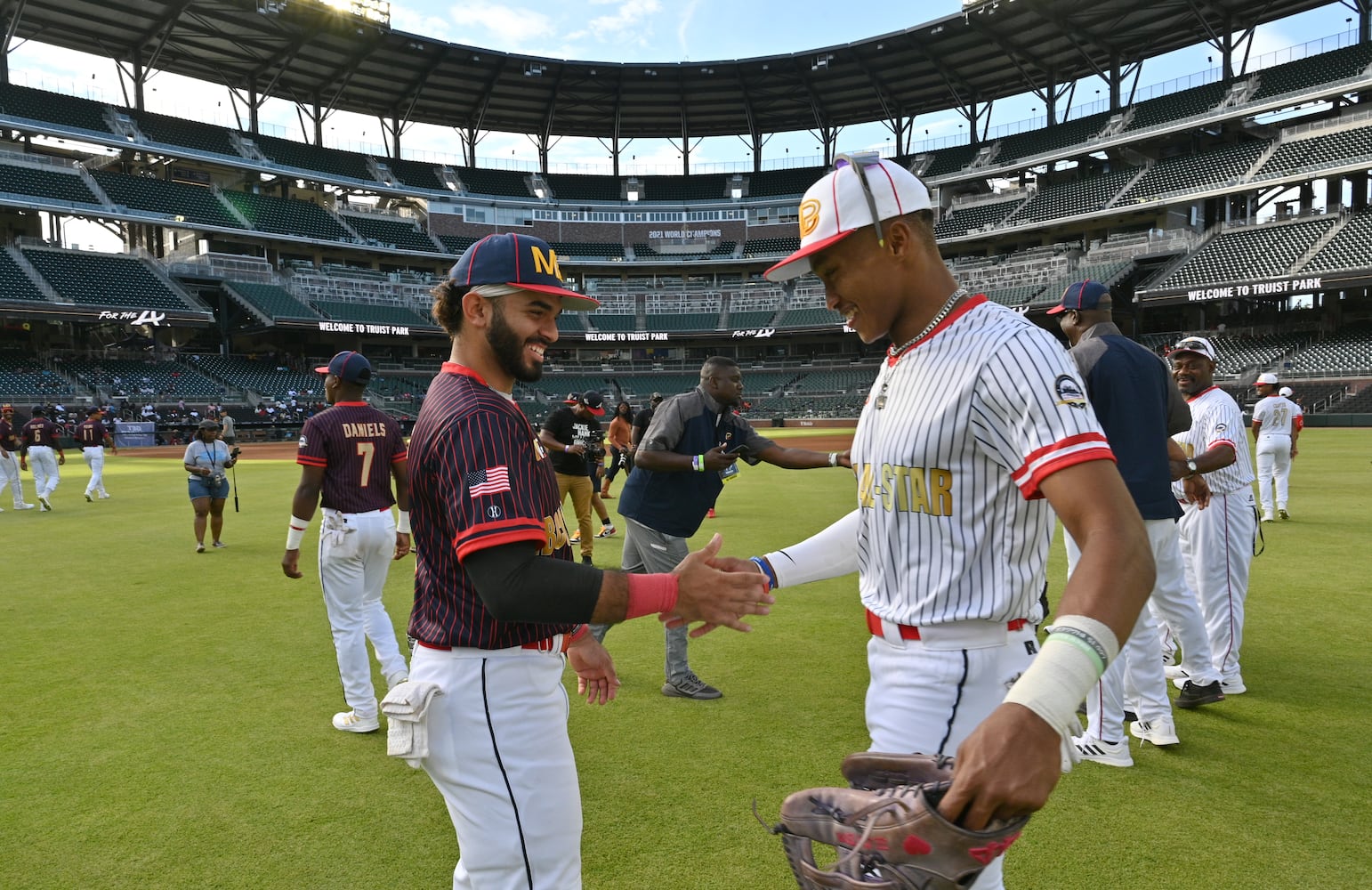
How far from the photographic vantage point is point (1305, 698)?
521 centimetres

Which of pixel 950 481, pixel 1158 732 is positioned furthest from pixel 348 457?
pixel 1158 732

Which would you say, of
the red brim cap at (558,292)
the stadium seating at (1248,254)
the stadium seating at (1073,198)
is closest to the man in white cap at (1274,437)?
the red brim cap at (558,292)

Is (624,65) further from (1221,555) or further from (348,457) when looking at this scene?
(1221,555)

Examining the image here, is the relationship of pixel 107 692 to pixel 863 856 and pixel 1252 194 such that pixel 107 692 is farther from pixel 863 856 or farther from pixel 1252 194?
pixel 1252 194

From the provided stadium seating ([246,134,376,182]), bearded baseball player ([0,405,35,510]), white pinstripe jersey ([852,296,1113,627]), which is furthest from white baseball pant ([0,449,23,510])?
stadium seating ([246,134,376,182])

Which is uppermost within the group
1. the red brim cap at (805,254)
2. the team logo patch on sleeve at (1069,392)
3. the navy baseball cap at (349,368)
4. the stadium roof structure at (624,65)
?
the stadium roof structure at (624,65)

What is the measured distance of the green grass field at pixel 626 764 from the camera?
11.6ft

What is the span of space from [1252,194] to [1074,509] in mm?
54679

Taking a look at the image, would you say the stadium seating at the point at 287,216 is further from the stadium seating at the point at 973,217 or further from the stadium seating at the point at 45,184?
the stadium seating at the point at 973,217

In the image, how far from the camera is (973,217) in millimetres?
56062

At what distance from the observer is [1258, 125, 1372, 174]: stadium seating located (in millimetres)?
37562

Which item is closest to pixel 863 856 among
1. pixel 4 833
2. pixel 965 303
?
pixel 965 303

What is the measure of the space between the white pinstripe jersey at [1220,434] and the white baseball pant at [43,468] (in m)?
19.8

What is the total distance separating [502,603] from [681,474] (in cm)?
390
